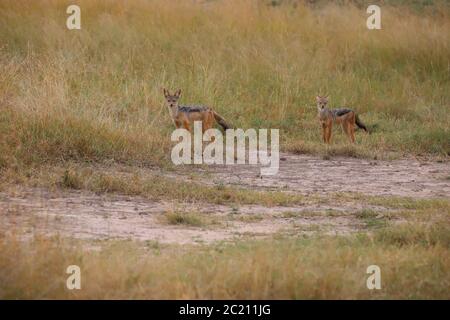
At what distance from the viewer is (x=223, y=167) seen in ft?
39.3

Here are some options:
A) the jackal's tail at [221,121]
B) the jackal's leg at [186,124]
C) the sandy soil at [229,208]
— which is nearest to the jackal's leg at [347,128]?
the sandy soil at [229,208]

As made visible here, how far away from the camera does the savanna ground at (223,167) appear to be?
23.1 feet

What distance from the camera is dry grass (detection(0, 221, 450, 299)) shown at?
662 cm

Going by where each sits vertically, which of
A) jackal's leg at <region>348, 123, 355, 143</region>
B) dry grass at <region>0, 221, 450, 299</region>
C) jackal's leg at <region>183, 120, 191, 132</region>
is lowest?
dry grass at <region>0, 221, 450, 299</region>

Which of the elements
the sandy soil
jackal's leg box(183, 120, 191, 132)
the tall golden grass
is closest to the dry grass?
the sandy soil

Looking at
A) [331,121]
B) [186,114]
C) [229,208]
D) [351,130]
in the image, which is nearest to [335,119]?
[331,121]

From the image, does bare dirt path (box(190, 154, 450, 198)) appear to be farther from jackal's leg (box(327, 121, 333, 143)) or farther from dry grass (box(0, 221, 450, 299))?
dry grass (box(0, 221, 450, 299))

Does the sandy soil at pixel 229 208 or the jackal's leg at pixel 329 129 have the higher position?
the jackal's leg at pixel 329 129

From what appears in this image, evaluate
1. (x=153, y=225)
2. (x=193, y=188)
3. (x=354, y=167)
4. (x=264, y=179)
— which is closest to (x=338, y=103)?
(x=354, y=167)

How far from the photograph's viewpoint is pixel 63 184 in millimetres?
10148

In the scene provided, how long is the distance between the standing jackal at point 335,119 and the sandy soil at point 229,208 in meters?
1.13

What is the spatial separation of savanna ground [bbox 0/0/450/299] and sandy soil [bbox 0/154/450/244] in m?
0.03

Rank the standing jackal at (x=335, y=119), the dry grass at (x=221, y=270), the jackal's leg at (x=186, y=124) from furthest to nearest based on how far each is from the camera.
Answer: the standing jackal at (x=335, y=119) < the jackal's leg at (x=186, y=124) < the dry grass at (x=221, y=270)

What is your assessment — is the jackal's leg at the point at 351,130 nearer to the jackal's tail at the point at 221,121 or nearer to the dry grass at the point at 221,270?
the jackal's tail at the point at 221,121
